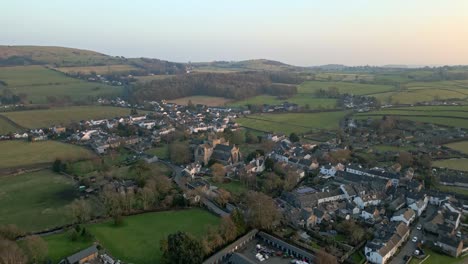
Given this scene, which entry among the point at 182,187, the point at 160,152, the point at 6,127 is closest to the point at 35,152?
the point at 160,152

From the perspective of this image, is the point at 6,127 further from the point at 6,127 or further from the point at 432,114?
the point at 432,114

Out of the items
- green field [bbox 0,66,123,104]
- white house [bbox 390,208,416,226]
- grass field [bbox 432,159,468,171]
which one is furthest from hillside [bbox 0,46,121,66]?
white house [bbox 390,208,416,226]

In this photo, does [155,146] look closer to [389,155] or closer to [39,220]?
[39,220]

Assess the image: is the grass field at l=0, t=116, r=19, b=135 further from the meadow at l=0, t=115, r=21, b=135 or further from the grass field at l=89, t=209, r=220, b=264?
the grass field at l=89, t=209, r=220, b=264

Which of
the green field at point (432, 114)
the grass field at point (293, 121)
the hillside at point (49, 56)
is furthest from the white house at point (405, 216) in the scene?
the hillside at point (49, 56)

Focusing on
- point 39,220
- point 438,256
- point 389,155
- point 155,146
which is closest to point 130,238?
point 39,220
